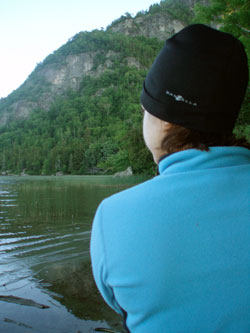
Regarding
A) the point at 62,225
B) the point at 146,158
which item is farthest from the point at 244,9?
the point at 146,158

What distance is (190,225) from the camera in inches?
32.2

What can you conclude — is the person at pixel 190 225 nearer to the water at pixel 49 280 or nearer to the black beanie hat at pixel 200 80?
the black beanie hat at pixel 200 80

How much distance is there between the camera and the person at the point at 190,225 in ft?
2.66

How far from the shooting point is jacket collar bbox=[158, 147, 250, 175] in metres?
0.90

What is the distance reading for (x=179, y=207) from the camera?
2.71 ft

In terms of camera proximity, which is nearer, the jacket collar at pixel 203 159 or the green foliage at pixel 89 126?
the jacket collar at pixel 203 159

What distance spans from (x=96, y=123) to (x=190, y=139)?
12801 cm

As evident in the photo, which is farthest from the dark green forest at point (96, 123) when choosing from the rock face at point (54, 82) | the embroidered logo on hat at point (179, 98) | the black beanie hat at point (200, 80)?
the embroidered logo on hat at point (179, 98)

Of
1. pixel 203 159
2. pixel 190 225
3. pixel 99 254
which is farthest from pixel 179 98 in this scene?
pixel 99 254

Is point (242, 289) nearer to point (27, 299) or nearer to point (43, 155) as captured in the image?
point (27, 299)

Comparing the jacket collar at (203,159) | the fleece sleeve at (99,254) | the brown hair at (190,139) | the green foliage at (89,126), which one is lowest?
the green foliage at (89,126)

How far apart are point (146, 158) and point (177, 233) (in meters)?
36.3

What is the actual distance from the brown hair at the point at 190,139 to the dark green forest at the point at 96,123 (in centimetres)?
1158

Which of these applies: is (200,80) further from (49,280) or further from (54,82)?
(54,82)
